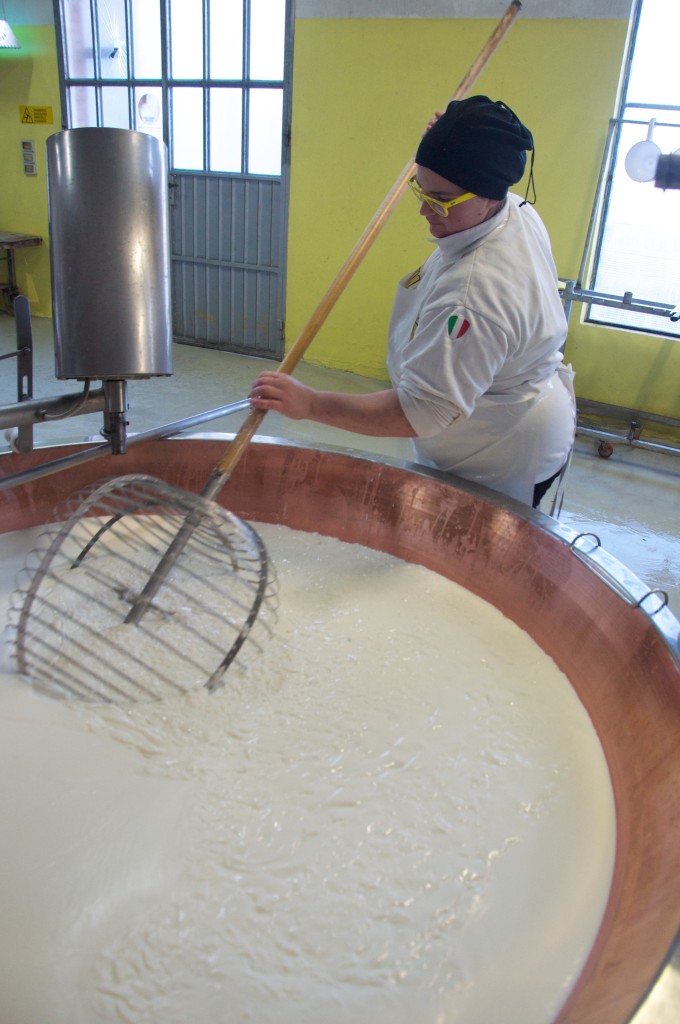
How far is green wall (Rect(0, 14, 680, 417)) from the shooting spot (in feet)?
11.4

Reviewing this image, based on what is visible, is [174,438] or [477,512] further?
[174,438]

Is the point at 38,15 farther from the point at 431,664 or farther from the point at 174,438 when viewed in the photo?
the point at 431,664

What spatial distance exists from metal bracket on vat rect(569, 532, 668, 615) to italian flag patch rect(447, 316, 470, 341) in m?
0.47

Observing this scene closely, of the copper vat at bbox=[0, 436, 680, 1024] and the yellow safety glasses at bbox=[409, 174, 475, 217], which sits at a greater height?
the yellow safety glasses at bbox=[409, 174, 475, 217]

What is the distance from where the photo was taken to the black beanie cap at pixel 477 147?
1161 mm

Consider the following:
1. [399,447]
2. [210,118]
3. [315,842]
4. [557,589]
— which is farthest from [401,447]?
[210,118]

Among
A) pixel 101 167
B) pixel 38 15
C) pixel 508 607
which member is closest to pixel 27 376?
pixel 101 167

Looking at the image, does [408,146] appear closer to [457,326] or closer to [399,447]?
[399,447]

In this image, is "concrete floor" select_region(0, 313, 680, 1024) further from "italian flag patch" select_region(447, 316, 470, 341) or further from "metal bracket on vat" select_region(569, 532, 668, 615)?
"italian flag patch" select_region(447, 316, 470, 341)

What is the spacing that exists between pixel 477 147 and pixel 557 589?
0.82 meters

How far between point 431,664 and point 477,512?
0.36 metres

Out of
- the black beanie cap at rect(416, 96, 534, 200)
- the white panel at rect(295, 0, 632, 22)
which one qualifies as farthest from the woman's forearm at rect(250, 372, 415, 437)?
the white panel at rect(295, 0, 632, 22)

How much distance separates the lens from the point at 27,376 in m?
1.15

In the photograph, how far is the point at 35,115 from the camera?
5359mm
